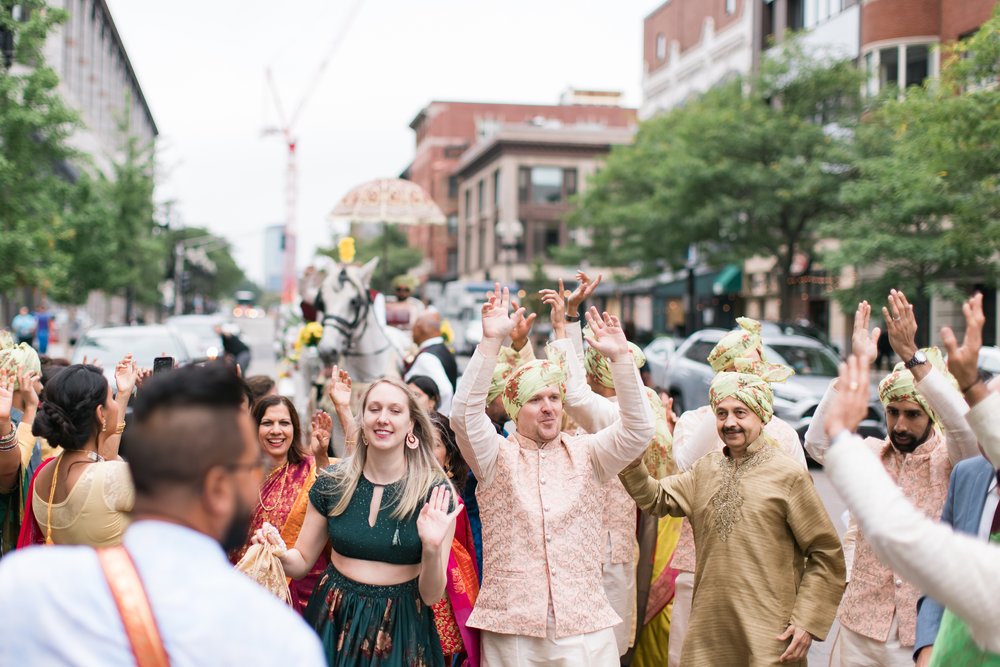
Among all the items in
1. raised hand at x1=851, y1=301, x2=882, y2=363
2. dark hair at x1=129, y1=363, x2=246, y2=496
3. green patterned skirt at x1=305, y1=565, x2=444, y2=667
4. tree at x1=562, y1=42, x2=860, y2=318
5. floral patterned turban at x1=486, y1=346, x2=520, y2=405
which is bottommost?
green patterned skirt at x1=305, y1=565, x2=444, y2=667

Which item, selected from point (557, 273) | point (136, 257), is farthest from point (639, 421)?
point (557, 273)

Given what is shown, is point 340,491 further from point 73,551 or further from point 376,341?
point 376,341

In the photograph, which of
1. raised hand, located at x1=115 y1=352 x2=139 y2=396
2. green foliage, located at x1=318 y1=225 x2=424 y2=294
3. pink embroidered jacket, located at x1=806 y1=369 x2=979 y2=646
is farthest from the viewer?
green foliage, located at x1=318 y1=225 x2=424 y2=294

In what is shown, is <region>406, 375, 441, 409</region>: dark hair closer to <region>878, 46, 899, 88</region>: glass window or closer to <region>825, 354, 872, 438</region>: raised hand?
<region>825, 354, 872, 438</region>: raised hand

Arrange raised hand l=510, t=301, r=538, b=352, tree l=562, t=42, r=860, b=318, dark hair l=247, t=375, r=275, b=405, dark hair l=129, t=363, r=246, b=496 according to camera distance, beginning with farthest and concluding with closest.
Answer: tree l=562, t=42, r=860, b=318 → dark hair l=247, t=375, r=275, b=405 → raised hand l=510, t=301, r=538, b=352 → dark hair l=129, t=363, r=246, b=496

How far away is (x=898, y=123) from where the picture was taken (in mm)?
19781

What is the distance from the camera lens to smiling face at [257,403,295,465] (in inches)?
206

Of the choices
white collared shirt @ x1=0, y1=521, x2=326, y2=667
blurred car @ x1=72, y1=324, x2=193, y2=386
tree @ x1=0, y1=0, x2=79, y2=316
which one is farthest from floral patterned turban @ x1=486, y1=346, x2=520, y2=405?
tree @ x1=0, y1=0, x2=79, y2=316

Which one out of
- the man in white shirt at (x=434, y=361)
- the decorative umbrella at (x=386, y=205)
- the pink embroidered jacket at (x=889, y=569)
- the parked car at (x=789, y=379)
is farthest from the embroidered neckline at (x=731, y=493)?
the decorative umbrella at (x=386, y=205)

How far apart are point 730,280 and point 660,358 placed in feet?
75.9

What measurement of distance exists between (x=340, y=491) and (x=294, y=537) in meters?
0.73

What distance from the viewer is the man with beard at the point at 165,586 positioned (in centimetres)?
191

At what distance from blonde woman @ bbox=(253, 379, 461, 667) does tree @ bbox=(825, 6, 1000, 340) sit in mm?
13764

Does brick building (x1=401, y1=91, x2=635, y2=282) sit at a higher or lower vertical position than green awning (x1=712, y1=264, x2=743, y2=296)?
Answer: higher
